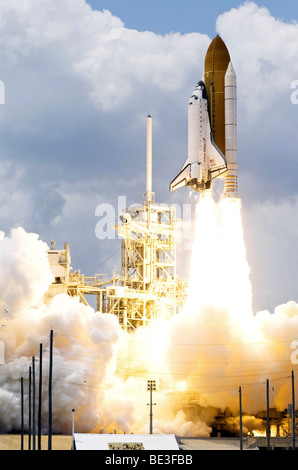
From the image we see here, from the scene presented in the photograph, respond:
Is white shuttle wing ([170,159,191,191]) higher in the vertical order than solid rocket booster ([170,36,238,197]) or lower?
lower

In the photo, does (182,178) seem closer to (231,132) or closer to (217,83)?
(231,132)

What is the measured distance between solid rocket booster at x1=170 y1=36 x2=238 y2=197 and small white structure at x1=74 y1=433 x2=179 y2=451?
A: 91.5 feet

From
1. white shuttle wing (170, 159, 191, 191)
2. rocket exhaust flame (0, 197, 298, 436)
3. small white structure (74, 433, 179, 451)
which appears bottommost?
small white structure (74, 433, 179, 451)

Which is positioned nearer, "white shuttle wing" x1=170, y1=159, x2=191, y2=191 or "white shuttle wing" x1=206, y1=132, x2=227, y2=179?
"white shuttle wing" x1=206, y1=132, x2=227, y2=179

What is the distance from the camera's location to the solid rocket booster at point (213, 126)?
83.9 metres

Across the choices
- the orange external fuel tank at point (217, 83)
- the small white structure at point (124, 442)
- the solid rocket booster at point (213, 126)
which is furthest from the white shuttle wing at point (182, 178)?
the small white structure at point (124, 442)

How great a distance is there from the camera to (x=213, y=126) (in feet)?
279

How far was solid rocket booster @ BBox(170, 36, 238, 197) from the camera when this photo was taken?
83.9 meters

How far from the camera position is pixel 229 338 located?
279 ft

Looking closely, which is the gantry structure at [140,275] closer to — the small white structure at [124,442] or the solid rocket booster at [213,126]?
the solid rocket booster at [213,126]

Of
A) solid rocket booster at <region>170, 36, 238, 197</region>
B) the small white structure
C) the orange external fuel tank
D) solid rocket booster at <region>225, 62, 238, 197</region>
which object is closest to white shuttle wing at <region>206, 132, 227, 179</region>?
solid rocket booster at <region>170, 36, 238, 197</region>

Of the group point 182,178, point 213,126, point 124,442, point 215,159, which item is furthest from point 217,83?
point 124,442

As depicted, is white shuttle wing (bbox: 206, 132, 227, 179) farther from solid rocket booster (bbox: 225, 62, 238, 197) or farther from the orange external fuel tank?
the orange external fuel tank

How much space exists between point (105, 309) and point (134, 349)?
7.35 meters
